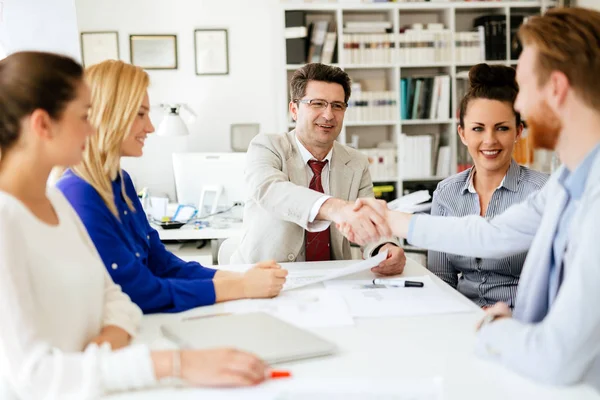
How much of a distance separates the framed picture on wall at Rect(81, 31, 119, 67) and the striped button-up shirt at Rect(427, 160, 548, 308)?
3.32 meters

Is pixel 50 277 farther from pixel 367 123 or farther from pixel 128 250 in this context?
pixel 367 123

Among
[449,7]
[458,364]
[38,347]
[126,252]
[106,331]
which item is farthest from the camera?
[449,7]

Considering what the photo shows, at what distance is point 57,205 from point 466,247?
0.95 meters

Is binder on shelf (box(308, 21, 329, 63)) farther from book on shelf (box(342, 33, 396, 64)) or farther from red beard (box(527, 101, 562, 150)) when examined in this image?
red beard (box(527, 101, 562, 150))

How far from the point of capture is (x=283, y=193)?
2.06 metres

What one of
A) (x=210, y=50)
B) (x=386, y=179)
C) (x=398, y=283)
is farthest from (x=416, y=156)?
(x=398, y=283)

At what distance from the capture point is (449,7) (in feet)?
14.3

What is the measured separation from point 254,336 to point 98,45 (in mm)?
3967

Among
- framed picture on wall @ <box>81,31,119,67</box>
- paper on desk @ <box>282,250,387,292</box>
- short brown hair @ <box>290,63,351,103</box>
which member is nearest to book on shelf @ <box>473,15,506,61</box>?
→ short brown hair @ <box>290,63,351,103</box>

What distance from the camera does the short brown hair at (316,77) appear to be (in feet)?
8.09

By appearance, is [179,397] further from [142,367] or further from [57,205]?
[57,205]

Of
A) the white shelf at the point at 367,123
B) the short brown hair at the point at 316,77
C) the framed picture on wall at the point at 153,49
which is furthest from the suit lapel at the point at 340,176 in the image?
the framed picture on wall at the point at 153,49

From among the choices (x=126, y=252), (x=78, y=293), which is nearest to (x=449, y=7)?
(x=126, y=252)

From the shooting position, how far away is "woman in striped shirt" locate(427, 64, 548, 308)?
1929mm
